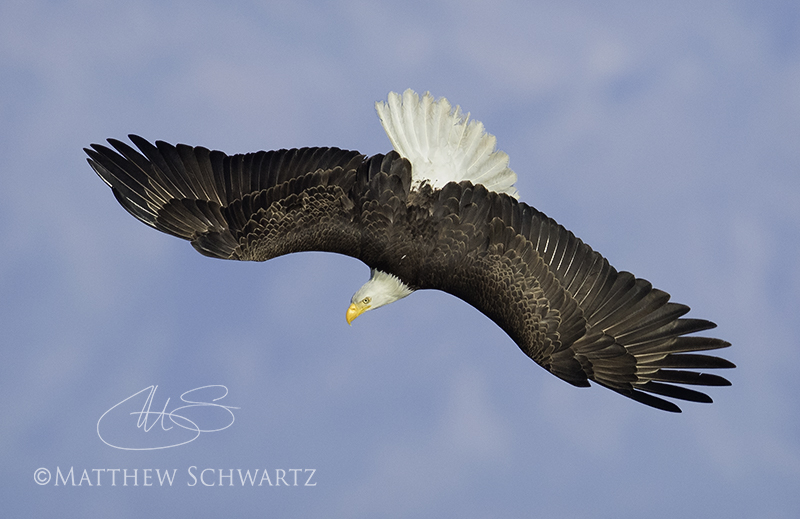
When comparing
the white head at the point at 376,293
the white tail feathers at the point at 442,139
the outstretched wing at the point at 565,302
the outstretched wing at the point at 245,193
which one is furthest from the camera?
the white tail feathers at the point at 442,139

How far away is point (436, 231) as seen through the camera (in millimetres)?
8766

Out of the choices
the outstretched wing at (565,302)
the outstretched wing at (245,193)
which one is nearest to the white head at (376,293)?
the outstretched wing at (245,193)

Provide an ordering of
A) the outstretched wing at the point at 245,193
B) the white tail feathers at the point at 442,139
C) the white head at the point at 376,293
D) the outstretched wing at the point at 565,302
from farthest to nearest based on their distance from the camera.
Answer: the white tail feathers at the point at 442,139 < the white head at the point at 376,293 < the outstretched wing at the point at 245,193 < the outstretched wing at the point at 565,302

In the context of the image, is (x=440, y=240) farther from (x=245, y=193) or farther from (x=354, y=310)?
(x=245, y=193)

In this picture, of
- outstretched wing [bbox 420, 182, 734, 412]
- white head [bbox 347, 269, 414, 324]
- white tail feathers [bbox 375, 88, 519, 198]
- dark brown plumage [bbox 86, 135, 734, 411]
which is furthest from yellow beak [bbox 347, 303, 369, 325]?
white tail feathers [bbox 375, 88, 519, 198]

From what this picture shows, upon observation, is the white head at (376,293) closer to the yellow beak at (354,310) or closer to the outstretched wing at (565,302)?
the yellow beak at (354,310)

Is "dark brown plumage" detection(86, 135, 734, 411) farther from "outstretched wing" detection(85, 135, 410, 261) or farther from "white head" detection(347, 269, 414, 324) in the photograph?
"white head" detection(347, 269, 414, 324)

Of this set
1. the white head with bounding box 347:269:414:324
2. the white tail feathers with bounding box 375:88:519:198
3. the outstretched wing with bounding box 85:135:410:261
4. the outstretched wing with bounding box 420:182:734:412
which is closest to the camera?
the outstretched wing with bounding box 420:182:734:412

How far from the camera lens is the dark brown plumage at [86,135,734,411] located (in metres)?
8.45

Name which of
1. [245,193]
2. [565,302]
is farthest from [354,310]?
[565,302]

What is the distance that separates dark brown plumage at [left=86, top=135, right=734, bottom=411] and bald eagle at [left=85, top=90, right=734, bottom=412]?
12mm

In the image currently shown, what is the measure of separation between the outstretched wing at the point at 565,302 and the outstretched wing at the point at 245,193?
3.42 feet

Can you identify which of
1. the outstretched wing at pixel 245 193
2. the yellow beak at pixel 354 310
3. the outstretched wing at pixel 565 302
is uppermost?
the outstretched wing at pixel 245 193

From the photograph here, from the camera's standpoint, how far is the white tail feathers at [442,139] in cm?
937
